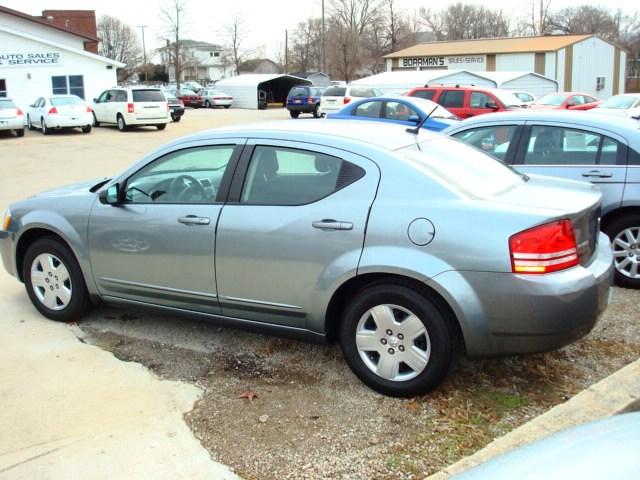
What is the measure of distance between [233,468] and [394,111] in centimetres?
1425

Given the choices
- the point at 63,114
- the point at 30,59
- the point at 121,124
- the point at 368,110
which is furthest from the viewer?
the point at 30,59

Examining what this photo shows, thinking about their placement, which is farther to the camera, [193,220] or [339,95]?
[339,95]

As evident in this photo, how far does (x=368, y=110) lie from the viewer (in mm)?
17094

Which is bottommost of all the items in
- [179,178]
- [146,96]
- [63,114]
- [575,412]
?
[575,412]

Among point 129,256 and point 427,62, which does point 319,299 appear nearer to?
point 129,256

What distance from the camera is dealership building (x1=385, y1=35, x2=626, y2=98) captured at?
47469mm

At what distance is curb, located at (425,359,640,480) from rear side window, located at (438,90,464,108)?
1629cm

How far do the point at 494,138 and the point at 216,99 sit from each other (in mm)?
41829

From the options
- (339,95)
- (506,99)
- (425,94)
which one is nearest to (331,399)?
(506,99)

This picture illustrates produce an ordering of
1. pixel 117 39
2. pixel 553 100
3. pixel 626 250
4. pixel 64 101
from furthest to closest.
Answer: pixel 117 39 < pixel 64 101 < pixel 553 100 < pixel 626 250

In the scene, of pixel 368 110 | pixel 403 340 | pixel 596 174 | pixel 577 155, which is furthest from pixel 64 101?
pixel 403 340

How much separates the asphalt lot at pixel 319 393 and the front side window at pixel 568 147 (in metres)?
1.22

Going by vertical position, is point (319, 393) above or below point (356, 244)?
below

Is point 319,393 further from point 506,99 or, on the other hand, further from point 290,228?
point 506,99
